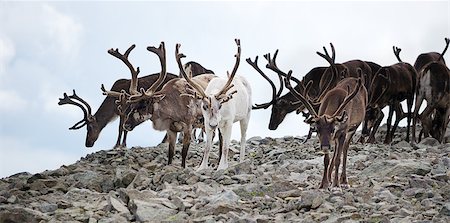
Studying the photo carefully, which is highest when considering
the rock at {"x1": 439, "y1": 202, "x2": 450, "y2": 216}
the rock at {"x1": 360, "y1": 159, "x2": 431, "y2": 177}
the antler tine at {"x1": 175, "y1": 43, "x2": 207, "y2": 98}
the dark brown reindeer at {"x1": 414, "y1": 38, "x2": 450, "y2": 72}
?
the dark brown reindeer at {"x1": 414, "y1": 38, "x2": 450, "y2": 72}

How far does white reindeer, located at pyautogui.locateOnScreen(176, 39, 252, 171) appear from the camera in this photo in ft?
39.7

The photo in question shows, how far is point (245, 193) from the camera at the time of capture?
9617 mm

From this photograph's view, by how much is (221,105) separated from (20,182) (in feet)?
13.8

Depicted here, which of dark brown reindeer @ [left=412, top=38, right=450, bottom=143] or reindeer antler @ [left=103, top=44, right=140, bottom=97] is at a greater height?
reindeer antler @ [left=103, top=44, right=140, bottom=97]

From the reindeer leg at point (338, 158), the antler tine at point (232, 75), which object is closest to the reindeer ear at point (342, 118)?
the reindeer leg at point (338, 158)

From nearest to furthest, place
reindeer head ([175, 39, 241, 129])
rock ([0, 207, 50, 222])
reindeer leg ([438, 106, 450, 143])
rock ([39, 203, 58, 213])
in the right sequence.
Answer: rock ([0, 207, 50, 222])
rock ([39, 203, 58, 213])
reindeer head ([175, 39, 241, 129])
reindeer leg ([438, 106, 450, 143])

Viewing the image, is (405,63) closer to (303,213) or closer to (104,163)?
(104,163)

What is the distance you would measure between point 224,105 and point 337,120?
130 inches

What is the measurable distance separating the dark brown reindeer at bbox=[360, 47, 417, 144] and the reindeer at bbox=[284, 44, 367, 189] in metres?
5.54

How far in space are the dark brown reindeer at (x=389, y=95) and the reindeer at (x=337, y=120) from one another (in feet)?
18.2

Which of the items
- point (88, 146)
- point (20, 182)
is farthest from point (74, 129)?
point (20, 182)

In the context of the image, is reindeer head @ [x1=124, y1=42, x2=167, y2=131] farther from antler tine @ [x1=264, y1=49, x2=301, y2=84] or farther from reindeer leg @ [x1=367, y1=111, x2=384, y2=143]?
reindeer leg @ [x1=367, y1=111, x2=384, y2=143]

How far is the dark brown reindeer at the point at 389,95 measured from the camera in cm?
1664

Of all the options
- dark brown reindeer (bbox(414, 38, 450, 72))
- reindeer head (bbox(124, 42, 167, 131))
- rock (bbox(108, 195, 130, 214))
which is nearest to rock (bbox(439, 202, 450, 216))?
rock (bbox(108, 195, 130, 214))
